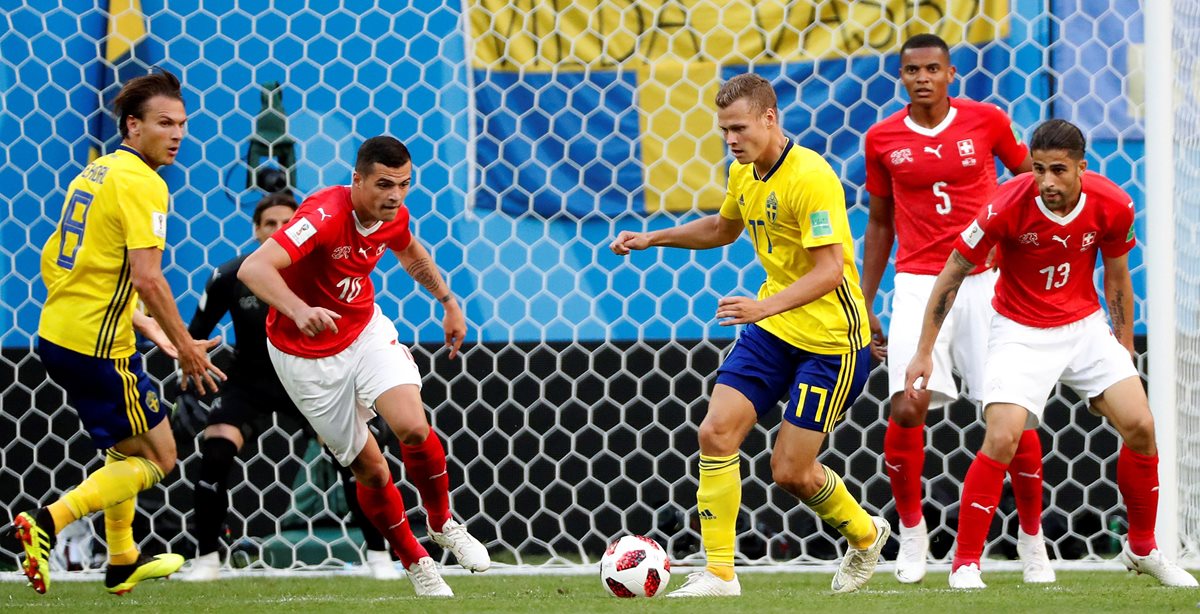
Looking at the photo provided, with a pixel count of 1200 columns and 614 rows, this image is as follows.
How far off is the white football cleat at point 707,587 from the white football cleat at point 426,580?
A: 77 cm

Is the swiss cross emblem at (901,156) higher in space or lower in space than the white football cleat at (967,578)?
higher

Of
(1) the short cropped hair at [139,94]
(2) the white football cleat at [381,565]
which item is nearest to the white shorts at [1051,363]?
(2) the white football cleat at [381,565]

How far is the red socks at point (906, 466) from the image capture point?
4.95m

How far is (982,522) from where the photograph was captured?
4.41m

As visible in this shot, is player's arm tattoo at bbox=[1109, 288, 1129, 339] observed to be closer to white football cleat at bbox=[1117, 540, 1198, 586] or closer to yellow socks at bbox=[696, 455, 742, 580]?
white football cleat at bbox=[1117, 540, 1198, 586]

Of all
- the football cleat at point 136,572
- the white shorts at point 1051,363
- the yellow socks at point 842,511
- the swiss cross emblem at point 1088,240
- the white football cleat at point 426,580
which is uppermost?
the swiss cross emblem at point 1088,240

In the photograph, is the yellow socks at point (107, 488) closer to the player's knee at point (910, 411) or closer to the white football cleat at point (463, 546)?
the white football cleat at point (463, 546)

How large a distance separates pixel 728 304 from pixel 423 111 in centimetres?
229

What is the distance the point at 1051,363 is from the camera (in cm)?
445

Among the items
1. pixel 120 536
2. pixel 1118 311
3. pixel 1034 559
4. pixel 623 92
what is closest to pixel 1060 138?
pixel 1118 311

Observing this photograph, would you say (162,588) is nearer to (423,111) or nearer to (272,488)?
(272,488)

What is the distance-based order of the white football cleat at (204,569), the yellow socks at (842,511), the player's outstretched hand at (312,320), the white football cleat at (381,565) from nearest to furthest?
the player's outstretched hand at (312,320)
the yellow socks at (842,511)
the white football cleat at (204,569)
the white football cleat at (381,565)

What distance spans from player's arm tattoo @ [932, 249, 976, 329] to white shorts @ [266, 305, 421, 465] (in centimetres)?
152

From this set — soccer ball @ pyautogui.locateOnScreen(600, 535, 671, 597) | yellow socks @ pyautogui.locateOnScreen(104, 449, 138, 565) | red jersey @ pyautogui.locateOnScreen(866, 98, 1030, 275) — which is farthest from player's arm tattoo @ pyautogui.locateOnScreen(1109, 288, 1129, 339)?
yellow socks @ pyautogui.locateOnScreen(104, 449, 138, 565)
